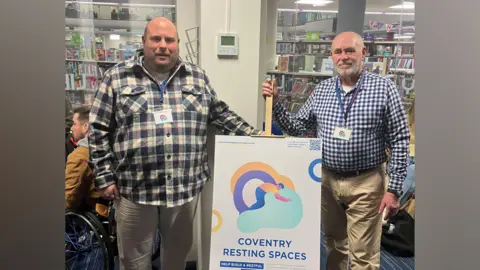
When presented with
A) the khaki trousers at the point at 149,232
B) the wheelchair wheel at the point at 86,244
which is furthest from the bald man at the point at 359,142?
the wheelchair wheel at the point at 86,244

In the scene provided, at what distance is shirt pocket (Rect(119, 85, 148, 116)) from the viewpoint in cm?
195

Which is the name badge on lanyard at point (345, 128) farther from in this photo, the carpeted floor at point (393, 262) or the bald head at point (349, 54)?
the carpeted floor at point (393, 262)

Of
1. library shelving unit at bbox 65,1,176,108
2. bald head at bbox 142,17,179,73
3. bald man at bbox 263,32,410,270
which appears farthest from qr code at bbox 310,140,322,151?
library shelving unit at bbox 65,1,176,108

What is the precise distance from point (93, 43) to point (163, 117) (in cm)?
275

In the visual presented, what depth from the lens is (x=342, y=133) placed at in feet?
7.25

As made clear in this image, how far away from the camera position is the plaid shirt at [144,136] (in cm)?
196

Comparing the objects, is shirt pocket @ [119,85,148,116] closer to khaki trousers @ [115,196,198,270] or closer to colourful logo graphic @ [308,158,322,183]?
khaki trousers @ [115,196,198,270]

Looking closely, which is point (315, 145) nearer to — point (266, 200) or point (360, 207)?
point (266, 200)

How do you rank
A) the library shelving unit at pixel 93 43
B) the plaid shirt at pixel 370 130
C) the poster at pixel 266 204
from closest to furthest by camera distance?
the poster at pixel 266 204 → the plaid shirt at pixel 370 130 → the library shelving unit at pixel 93 43
